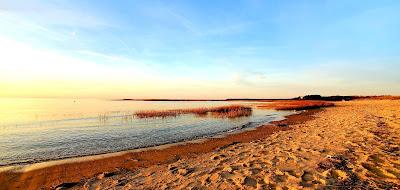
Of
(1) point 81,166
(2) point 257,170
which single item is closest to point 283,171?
(2) point 257,170

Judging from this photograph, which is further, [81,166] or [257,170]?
[81,166]

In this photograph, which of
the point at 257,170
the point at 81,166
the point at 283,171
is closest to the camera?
the point at 283,171

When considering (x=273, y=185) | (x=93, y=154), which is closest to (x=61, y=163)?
(x=93, y=154)

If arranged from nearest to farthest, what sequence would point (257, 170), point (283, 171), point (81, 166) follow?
point (283, 171) → point (257, 170) → point (81, 166)

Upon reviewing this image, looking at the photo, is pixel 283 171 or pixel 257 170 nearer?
pixel 283 171

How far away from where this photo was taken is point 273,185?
24.2 feet

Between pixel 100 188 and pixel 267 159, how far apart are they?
5.94 m

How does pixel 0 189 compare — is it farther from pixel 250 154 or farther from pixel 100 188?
pixel 250 154

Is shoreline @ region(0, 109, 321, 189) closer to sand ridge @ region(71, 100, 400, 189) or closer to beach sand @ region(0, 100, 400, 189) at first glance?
beach sand @ region(0, 100, 400, 189)

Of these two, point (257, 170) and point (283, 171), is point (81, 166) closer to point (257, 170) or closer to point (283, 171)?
point (257, 170)

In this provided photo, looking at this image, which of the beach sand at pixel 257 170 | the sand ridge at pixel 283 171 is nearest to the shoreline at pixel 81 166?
the beach sand at pixel 257 170

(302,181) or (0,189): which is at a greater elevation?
(302,181)

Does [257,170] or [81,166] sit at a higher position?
[257,170]

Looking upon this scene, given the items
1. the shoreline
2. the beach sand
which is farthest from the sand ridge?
the shoreline
